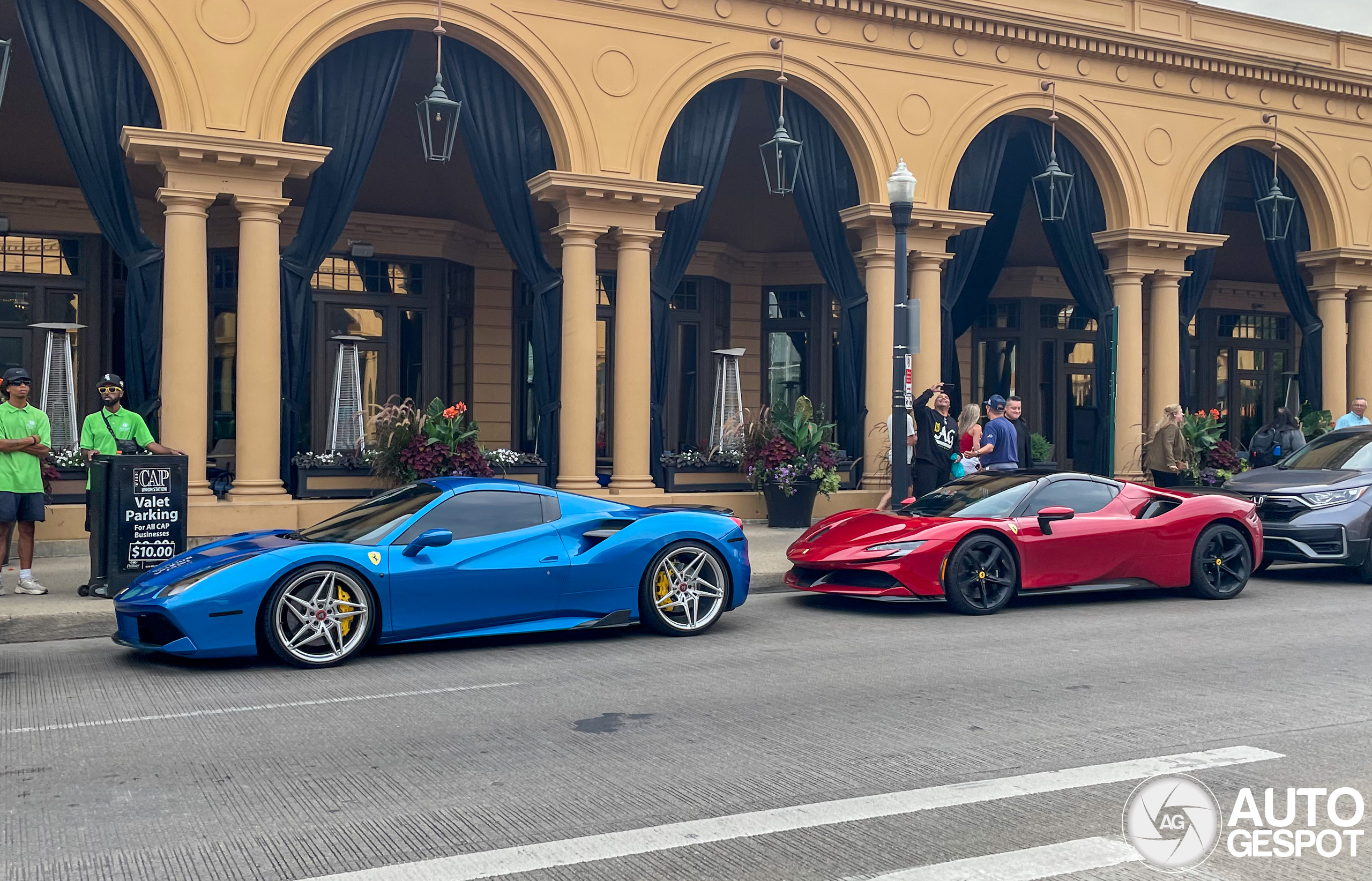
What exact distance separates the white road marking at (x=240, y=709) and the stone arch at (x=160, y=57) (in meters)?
8.81

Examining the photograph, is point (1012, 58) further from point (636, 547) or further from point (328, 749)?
point (328, 749)

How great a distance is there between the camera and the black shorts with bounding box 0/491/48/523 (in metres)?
11.1

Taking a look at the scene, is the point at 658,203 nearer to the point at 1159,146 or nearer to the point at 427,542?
the point at 427,542

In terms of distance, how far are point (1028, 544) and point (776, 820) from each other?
6771 mm

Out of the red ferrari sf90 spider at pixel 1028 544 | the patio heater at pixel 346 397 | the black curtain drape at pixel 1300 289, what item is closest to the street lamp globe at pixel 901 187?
the red ferrari sf90 spider at pixel 1028 544

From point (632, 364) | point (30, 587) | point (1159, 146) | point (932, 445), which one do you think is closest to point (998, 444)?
point (932, 445)

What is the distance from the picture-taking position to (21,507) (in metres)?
11.3

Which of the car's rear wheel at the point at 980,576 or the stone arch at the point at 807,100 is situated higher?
the stone arch at the point at 807,100

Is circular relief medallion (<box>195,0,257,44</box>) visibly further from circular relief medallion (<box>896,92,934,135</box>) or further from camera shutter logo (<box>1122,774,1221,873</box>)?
camera shutter logo (<box>1122,774,1221,873</box>)

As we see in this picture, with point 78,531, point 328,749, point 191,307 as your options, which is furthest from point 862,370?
point 328,749

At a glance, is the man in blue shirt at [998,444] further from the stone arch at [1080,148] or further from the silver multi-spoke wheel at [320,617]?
the silver multi-spoke wheel at [320,617]

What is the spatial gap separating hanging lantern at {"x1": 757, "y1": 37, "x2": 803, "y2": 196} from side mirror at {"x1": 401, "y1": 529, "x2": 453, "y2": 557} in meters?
9.27

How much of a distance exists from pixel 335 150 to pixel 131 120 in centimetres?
223

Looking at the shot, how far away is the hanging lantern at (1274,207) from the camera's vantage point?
21.1 meters
